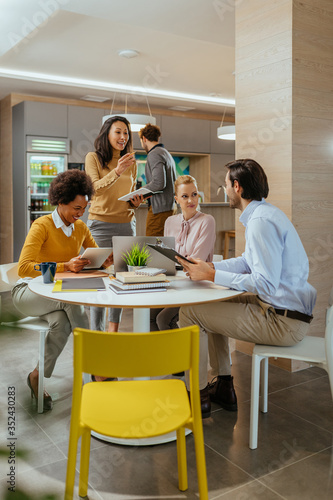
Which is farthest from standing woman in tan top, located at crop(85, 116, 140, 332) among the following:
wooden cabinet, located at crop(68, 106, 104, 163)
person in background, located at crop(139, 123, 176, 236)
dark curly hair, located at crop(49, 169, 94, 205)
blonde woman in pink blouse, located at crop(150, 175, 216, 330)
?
wooden cabinet, located at crop(68, 106, 104, 163)

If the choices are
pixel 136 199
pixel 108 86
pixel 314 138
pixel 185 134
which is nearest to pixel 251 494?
pixel 136 199

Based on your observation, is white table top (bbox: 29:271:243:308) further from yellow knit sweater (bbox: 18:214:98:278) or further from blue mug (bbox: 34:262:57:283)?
yellow knit sweater (bbox: 18:214:98:278)

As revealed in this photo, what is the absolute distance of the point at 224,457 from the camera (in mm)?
1966

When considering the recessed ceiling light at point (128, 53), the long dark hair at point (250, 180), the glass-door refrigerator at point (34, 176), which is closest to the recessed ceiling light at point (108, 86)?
the glass-door refrigerator at point (34, 176)

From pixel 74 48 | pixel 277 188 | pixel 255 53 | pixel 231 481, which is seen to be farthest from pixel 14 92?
pixel 231 481

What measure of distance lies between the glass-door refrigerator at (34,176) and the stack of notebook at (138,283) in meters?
4.81

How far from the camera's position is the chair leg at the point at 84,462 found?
5.43 ft

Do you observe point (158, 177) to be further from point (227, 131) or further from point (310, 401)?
point (227, 131)

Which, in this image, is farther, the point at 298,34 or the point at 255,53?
the point at 255,53

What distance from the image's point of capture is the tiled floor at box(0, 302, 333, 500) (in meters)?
1.74

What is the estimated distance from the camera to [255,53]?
124 inches

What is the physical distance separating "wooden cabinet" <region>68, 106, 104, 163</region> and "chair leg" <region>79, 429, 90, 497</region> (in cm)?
573

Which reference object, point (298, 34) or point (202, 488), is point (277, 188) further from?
point (202, 488)

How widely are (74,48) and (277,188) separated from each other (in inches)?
126
